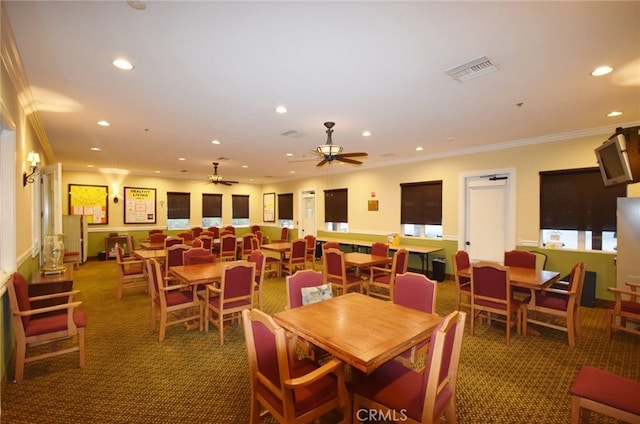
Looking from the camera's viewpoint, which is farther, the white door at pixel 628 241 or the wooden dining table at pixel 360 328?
the white door at pixel 628 241

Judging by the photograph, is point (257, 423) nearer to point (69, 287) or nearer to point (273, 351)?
point (273, 351)

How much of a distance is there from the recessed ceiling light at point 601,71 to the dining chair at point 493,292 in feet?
7.23

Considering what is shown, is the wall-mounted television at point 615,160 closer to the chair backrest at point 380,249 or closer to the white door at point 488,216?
the white door at point 488,216

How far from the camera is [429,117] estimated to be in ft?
14.2

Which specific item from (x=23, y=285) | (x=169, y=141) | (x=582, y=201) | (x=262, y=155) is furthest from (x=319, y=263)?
(x=23, y=285)

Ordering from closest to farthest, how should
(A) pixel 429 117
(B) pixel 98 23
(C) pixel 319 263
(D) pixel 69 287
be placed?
1. (B) pixel 98 23
2. (D) pixel 69 287
3. (A) pixel 429 117
4. (C) pixel 319 263

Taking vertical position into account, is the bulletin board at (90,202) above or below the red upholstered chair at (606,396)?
above

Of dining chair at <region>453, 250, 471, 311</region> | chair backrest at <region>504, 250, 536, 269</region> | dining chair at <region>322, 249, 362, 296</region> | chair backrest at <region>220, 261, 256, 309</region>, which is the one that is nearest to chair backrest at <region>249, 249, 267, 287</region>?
chair backrest at <region>220, 261, 256, 309</region>

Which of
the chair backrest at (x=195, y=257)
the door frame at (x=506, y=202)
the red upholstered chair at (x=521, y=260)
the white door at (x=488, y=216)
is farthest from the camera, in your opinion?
the white door at (x=488, y=216)

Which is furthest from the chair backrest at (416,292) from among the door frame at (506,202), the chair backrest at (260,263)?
the door frame at (506,202)

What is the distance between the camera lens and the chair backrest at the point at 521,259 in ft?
14.8

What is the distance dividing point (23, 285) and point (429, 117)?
5.15 m

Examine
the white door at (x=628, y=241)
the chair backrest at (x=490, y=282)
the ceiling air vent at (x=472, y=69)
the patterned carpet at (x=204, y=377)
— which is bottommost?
the patterned carpet at (x=204, y=377)

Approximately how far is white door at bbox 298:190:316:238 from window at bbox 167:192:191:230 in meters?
4.30
